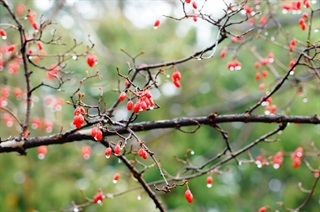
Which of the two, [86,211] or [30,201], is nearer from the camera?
[86,211]

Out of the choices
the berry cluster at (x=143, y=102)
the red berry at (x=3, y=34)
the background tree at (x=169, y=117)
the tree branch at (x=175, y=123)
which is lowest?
the berry cluster at (x=143, y=102)

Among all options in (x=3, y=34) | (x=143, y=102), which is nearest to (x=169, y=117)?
(x=3, y=34)

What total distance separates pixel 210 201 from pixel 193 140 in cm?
90

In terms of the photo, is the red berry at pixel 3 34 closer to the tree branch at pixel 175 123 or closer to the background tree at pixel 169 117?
the tree branch at pixel 175 123

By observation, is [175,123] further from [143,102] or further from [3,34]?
[3,34]

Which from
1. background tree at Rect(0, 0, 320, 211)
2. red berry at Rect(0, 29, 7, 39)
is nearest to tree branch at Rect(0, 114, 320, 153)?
red berry at Rect(0, 29, 7, 39)

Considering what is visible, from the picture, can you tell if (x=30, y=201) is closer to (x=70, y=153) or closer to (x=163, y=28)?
(x=70, y=153)

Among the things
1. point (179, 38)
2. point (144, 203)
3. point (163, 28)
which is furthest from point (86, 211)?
point (163, 28)

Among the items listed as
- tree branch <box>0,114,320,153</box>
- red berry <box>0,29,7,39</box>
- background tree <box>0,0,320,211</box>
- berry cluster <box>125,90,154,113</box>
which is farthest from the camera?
background tree <box>0,0,320,211</box>

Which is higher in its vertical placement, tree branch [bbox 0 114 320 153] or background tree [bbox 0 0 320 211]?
background tree [bbox 0 0 320 211]

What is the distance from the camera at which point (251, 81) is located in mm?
6797

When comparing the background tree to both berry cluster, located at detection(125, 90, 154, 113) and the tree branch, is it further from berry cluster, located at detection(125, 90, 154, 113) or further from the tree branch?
berry cluster, located at detection(125, 90, 154, 113)

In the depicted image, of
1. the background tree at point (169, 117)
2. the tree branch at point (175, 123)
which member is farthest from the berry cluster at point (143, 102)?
the background tree at point (169, 117)

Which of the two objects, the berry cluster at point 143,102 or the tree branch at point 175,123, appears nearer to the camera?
the berry cluster at point 143,102
